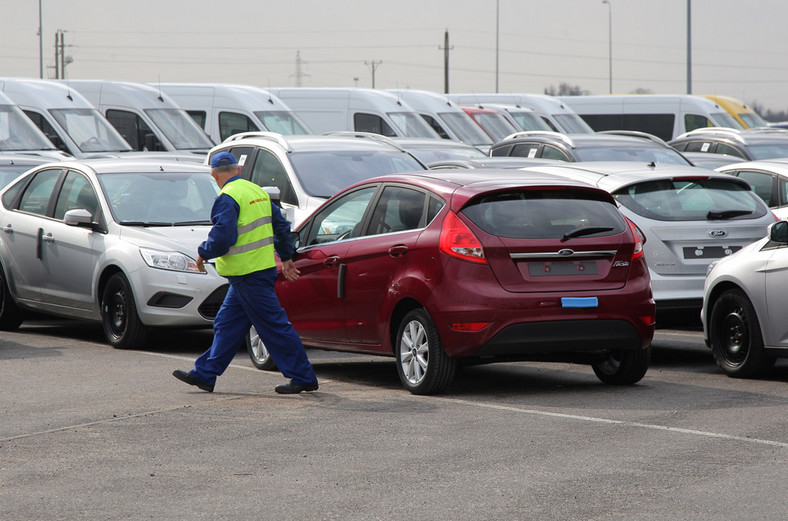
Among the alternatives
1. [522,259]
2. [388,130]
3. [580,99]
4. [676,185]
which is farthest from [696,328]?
[580,99]

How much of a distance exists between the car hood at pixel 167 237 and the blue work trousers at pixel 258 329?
2592 mm

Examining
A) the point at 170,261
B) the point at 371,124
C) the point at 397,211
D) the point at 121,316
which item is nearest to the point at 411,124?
the point at 371,124

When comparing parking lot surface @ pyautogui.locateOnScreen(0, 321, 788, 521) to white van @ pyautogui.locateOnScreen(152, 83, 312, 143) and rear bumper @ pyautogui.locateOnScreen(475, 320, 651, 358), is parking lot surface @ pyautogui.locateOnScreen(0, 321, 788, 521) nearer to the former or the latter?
rear bumper @ pyautogui.locateOnScreen(475, 320, 651, 358)

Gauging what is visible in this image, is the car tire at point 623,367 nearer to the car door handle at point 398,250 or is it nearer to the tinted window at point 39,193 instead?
the car door handle at point 398,250

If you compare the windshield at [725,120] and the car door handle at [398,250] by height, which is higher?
the windshield at [725,120]

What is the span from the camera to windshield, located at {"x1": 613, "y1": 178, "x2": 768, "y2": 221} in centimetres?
1142

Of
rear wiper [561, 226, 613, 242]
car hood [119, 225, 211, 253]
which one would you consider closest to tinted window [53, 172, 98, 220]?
car hood [119, 225, 211, 253]

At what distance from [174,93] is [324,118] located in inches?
157

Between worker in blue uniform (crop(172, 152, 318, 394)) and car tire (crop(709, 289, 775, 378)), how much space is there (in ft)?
11.0

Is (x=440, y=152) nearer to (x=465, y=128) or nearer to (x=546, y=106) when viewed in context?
(x=465, y=128)

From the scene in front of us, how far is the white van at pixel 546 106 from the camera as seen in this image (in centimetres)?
3631

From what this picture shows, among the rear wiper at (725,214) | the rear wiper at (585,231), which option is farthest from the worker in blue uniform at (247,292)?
the rear wiper at (725,214)

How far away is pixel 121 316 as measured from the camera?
1202 cm

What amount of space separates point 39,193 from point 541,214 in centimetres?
648
